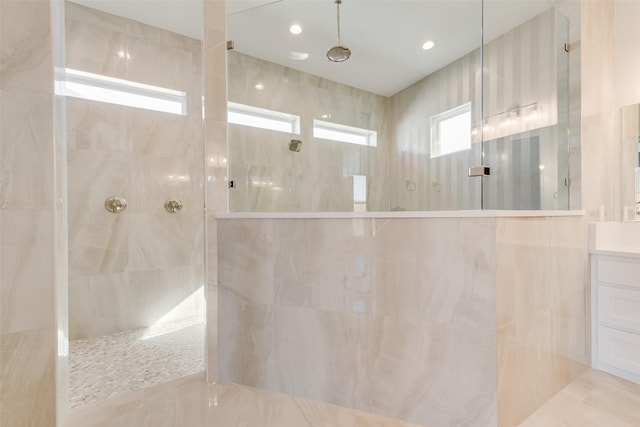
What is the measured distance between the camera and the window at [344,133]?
280 centimetres

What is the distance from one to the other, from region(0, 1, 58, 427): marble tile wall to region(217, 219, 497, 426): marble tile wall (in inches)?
28.1

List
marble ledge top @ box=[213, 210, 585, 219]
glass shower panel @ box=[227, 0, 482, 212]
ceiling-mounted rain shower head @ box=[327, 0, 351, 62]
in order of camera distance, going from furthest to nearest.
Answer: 1. ceiling-mounted rain shower head @ box=[327, 0, 351, 62]
2. glass shower panel @ box=[227, 0, 482, 212]
3. marble ledge top @ box=[213, 210, 585, 219]

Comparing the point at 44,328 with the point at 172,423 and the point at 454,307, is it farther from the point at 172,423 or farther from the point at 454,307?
the point at 454,307

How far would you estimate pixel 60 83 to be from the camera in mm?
1252

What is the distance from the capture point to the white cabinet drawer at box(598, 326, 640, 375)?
1609 millimetres

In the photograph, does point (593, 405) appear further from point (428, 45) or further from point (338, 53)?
point (338, 53)

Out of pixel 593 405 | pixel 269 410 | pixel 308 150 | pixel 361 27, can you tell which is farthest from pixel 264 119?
pixel 593 405

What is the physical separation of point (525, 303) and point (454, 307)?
1.08 ft

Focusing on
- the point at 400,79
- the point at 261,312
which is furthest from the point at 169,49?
the point at 261,312

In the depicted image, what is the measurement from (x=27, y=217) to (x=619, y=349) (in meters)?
2.71

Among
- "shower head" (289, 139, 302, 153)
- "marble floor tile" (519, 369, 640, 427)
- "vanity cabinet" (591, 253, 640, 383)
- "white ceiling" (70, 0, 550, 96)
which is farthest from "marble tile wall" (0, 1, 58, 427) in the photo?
"vanity cabinet" (591, 253, 640, 383)

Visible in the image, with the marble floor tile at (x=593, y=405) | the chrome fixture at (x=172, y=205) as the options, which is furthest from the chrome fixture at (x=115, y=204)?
the marble floor tile at (x=593, y=405)

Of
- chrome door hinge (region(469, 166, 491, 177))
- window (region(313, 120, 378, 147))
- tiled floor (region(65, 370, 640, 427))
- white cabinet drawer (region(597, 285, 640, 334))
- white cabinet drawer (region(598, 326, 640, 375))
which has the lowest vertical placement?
tiled floor (region(65, 370, 640, 427))

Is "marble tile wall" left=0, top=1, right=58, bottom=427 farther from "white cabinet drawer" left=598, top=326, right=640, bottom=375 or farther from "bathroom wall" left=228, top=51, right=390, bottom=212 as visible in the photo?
"white cabinet drawer" left=598, top=326, right=640, bottom=375
